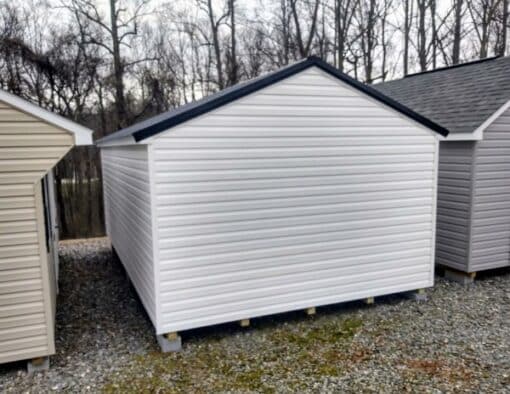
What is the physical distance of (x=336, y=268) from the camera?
549cm

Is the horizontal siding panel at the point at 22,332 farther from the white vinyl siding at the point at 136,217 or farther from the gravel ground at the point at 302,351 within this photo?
the white vinyl siding at the point at 136,217

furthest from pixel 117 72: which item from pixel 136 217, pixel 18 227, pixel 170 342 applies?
pixel 170 342

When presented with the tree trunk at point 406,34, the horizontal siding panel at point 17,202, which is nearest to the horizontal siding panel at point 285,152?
the horizontal siding panel at point 17,202

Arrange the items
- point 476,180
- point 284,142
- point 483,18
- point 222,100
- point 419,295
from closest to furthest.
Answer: point 222,100, point 284,142, point 419,295, point 476,180, point 483,18

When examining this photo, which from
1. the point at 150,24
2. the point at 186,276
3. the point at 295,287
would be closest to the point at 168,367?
the point at 186,276

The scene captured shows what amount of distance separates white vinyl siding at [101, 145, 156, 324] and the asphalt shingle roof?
192 inches

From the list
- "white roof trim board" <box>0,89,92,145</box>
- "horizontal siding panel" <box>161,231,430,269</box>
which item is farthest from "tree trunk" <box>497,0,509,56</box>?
"white roof trim board" <box>0,89,92,145</box>

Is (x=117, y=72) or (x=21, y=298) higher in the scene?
(x=117, y=72)

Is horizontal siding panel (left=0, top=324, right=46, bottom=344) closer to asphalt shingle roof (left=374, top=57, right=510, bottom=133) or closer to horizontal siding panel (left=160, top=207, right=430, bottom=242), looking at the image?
horizontal siding panel (left=160, top=207, right=430, bottom=242)

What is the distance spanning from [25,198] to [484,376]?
4712 millimetres

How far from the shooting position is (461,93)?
7805mm

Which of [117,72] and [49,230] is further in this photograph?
[117,72]

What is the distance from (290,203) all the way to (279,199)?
157mm

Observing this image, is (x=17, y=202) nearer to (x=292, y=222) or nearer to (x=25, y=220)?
(x=25, y=220)
